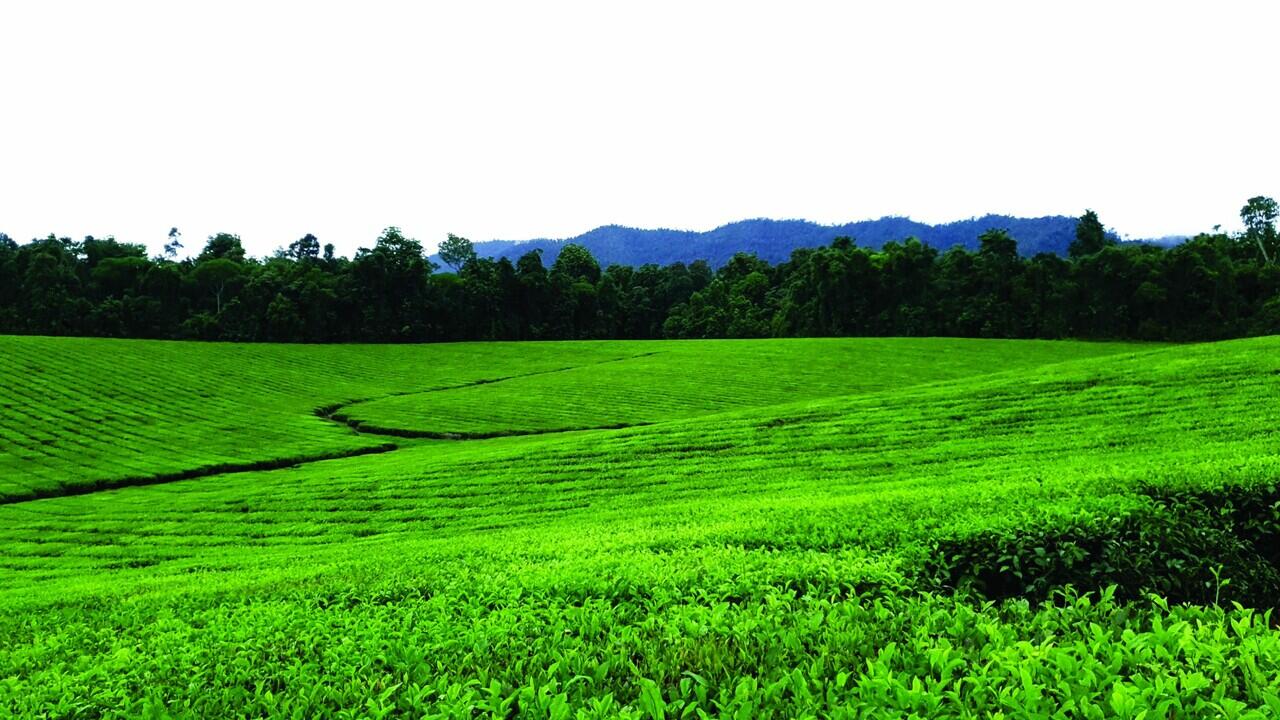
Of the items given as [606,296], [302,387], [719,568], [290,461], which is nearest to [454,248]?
[606,296]

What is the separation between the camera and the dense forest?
7881 centimetres

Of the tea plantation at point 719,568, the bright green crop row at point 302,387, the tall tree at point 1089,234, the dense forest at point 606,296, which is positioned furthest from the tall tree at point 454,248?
the tea plantation at point 719,568

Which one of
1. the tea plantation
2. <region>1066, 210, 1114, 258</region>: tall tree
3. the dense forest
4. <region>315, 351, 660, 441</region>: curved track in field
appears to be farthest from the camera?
<region>1066, 210, 1114, 258</region>: tall tree

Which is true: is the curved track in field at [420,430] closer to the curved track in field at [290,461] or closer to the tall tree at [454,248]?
the curved track in field at [290,461]

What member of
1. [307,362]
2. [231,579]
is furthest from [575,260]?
[231,579]

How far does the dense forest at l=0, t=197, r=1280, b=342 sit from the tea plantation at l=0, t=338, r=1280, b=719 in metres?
58.0

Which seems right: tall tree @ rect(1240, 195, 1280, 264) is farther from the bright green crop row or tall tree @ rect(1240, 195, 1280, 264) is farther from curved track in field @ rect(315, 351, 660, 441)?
curved track in field @ rect(315, 351, 660, 441)

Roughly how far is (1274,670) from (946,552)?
3398mm

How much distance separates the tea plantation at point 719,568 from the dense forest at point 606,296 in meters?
58.0

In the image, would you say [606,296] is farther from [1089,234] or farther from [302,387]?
[1089,234]

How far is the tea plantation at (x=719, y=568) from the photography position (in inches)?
166

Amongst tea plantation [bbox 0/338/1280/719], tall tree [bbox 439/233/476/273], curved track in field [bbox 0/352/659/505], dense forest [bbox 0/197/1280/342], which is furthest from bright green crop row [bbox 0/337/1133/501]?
tall tree [bbox 439/233/476/273]

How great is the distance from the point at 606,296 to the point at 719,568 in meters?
104

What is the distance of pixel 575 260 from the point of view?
123 meters
